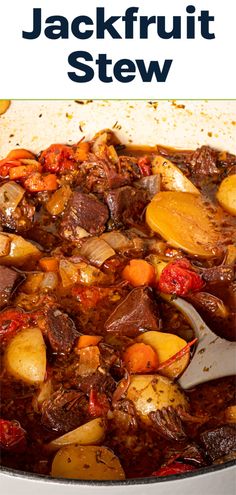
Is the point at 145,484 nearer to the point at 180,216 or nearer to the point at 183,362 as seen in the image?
the point at 183,362

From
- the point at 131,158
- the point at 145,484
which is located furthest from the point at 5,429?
the point at 131,158

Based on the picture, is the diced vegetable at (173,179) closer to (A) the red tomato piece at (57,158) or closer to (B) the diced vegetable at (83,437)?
(A) the red tomato piece at (57,158)

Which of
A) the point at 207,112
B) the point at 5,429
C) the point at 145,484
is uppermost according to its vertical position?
the point at 207,112

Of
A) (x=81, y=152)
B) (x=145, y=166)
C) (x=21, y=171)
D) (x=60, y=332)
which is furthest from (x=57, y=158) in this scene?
(x=60, y=332)

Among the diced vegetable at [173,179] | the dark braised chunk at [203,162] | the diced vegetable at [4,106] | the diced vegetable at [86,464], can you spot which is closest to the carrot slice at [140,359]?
the diced vegetable at [86,464]

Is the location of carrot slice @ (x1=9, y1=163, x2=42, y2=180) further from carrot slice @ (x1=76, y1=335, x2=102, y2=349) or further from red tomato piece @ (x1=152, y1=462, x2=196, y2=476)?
red tomato piece @ (x1=152, y1=462, x2=196, y2=476)

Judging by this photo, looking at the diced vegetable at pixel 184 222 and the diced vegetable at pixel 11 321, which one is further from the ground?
the diced vegetable at pixel 184 222

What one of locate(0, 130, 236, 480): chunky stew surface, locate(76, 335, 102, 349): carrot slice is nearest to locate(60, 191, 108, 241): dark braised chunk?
locate(0, 130, 236, 480): chunky stew surface
